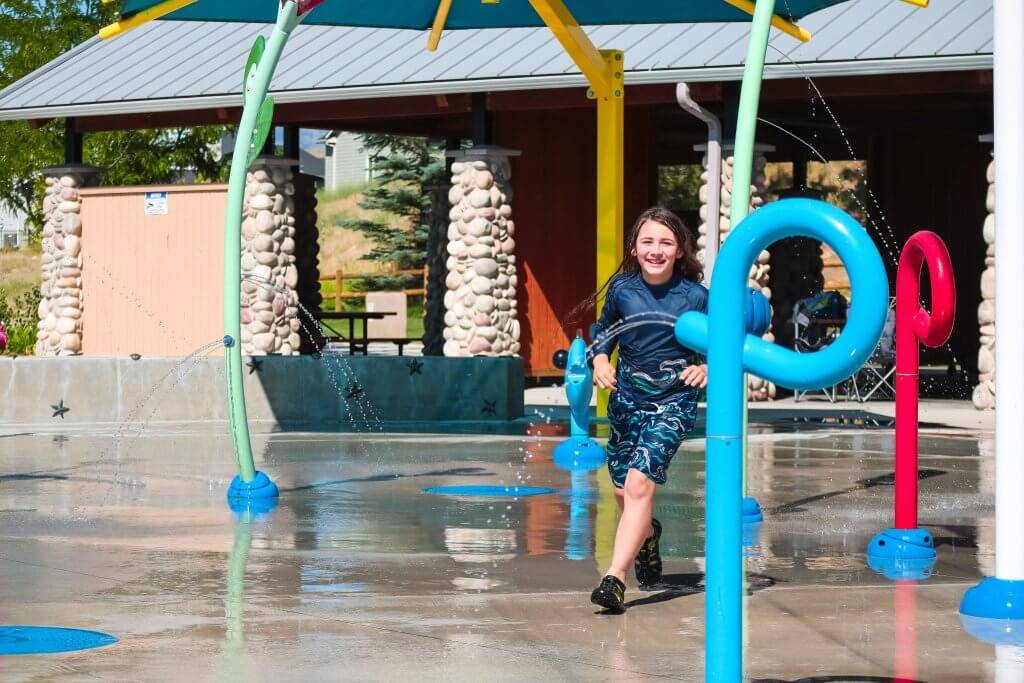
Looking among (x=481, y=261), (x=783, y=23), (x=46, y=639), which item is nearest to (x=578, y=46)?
(x=783, y=23)

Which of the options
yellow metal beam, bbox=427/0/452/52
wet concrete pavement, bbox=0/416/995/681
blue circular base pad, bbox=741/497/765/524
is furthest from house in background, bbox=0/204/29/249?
blue circular base pad, bbox=741/497/765/524

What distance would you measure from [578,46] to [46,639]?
639 centimetres

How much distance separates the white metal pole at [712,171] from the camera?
18016 mm

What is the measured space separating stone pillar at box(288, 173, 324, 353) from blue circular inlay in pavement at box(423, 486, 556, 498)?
13.0 m

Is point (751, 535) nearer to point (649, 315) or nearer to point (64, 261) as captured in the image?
point (649, 315)

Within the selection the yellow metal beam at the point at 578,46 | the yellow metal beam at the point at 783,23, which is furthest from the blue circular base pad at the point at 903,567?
the yellow metal beam at the point at 783,23

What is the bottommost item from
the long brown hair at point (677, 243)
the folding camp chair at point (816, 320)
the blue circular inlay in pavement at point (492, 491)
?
the blue circular inlay in pavement at point (492, 491)

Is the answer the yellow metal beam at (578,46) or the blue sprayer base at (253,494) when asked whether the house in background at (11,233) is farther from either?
the blue sprayer base at (253,494)

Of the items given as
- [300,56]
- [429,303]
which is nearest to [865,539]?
[300,56]

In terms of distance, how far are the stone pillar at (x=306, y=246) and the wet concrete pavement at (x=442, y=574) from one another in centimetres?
1089

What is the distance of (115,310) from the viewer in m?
22.0

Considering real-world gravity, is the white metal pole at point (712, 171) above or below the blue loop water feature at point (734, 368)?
above

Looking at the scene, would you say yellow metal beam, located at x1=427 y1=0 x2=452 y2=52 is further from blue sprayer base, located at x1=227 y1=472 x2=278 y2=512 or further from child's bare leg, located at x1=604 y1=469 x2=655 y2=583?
child's bare leg, located at x1=604 y1=469 x2=655 y2=583

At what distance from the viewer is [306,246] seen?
2472 centimetres
